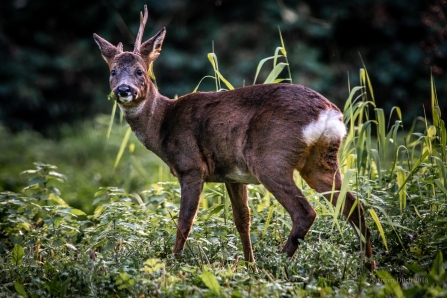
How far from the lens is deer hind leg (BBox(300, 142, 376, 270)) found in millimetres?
4391

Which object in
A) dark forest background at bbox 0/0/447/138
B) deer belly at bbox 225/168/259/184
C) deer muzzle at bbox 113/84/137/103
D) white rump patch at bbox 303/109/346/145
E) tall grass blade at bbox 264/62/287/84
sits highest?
deer muzzle at bbox 113/84/137/103

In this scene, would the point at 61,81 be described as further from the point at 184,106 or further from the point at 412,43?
the point at 184,106

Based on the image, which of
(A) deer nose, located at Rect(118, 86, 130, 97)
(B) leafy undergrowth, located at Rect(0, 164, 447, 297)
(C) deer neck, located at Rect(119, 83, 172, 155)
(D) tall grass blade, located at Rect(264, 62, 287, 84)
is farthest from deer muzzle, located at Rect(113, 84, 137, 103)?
(D) tall grass blade, located at Rect(264, 62, 287, 84)

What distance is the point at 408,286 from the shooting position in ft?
11.3

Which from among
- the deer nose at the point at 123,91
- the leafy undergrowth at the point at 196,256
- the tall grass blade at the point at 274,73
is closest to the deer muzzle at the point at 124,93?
the deer nose at the point at 123,91

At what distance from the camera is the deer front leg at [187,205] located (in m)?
4.62

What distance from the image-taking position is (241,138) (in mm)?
4598

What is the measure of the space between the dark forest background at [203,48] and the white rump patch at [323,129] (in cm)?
757

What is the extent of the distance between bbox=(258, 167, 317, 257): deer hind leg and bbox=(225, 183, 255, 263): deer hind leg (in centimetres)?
41

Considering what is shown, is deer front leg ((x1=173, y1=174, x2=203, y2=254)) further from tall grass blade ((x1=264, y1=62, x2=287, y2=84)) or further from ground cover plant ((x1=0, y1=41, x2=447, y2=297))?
tall grass blade ((x1=264, y1=62, x2=287, y2=84))

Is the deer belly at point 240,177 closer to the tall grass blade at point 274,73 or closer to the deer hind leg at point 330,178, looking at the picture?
the deer hind leg at point 330,178

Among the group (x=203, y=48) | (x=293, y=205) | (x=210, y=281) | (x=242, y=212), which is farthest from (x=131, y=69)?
(x=203, y=48)

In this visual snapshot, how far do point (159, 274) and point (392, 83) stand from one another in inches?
372

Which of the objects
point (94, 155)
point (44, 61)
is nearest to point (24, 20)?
point (44, 61)
